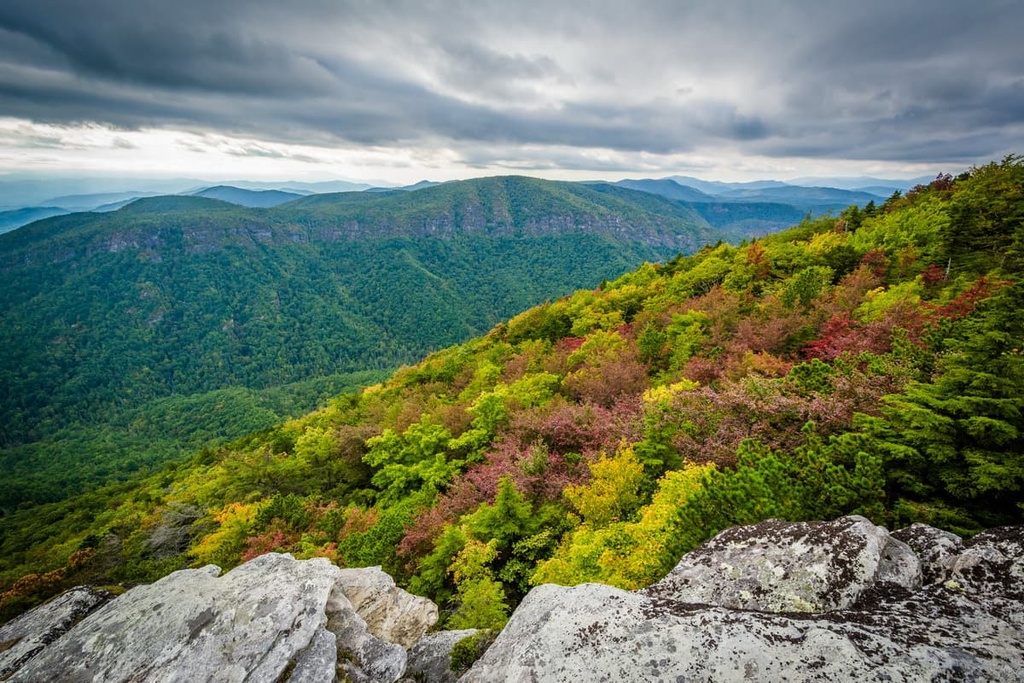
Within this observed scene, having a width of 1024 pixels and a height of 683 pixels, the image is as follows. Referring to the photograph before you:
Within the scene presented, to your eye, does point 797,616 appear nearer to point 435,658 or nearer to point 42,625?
point 435,658

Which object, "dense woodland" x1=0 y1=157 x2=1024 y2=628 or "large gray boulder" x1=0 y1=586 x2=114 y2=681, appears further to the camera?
"large gray boulder" x1=0 y1=586 x2=114 y2=681

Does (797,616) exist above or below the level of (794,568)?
above

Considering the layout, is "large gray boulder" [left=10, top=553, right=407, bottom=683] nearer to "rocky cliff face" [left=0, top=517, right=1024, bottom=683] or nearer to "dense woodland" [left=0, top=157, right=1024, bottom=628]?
"rocky cliff face" [left=0, top=517, right=1024, bottom=683]

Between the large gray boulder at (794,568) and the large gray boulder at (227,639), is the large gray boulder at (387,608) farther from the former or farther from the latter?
the large gray boulder at (794,568)

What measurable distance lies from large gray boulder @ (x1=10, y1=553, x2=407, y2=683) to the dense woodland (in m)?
2.37

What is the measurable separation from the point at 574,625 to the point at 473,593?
5.94 meters

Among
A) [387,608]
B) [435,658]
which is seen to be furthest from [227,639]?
[435,658]

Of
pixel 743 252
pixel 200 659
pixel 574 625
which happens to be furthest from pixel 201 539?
pixel 743 252

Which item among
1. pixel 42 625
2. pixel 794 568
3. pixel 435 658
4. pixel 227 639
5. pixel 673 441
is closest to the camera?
pixel 794 568

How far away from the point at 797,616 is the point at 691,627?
119 cm

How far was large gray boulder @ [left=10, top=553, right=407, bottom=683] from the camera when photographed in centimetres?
799

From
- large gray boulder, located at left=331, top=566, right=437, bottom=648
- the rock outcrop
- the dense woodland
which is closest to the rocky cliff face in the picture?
the rock outcrop

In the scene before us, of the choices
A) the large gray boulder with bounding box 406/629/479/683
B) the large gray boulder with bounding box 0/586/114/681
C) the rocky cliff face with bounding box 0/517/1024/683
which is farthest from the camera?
the large gray boulder with bounding box 0/586/114/681

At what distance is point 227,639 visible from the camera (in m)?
8.55
